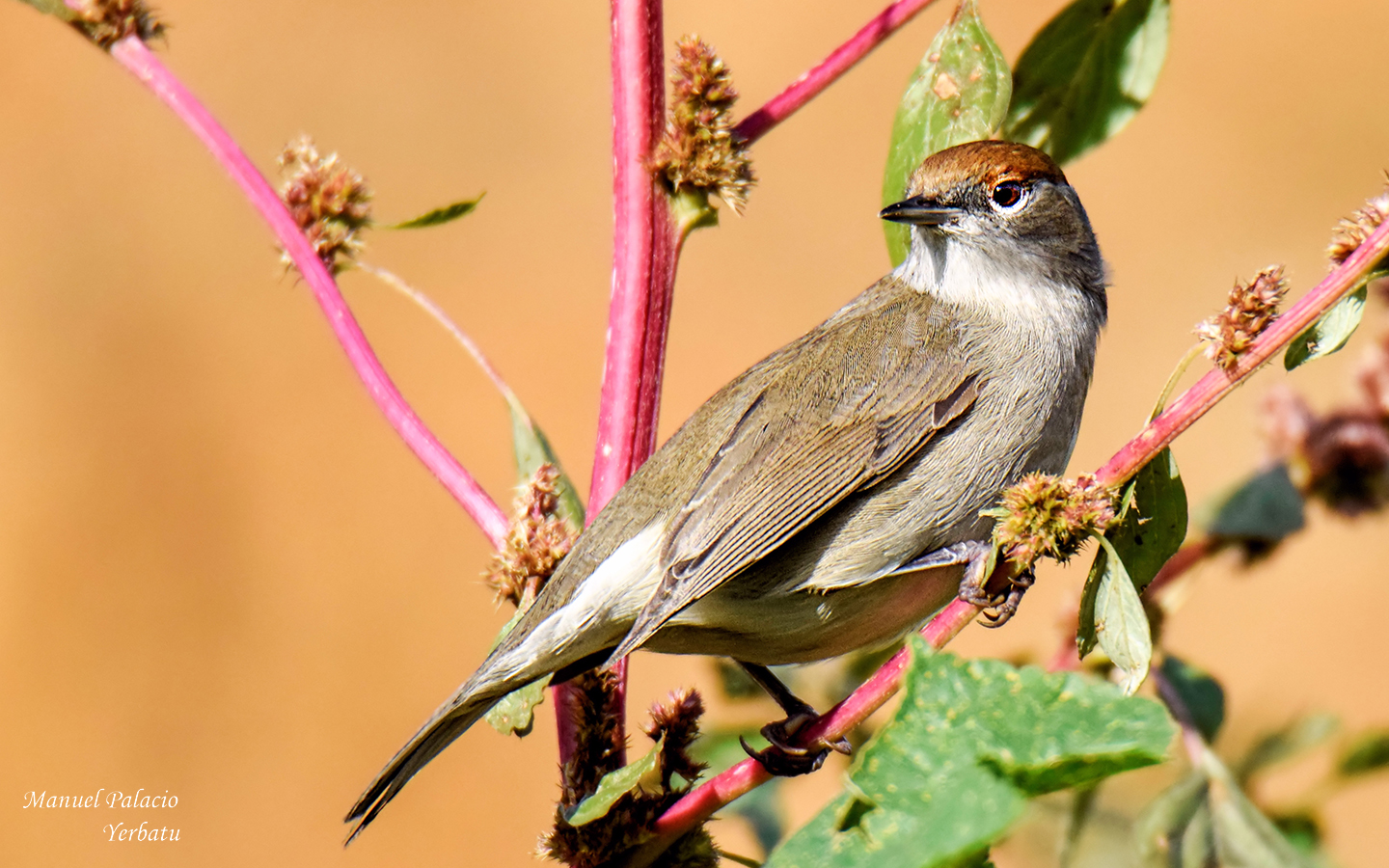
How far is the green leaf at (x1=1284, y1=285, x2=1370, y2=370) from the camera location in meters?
1.85

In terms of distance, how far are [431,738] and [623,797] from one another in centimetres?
65

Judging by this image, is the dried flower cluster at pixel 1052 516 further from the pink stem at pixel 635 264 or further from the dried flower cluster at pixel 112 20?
the dried flower cluster at pixel 112 20

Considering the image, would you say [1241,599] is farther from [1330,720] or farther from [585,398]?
[1330,720]

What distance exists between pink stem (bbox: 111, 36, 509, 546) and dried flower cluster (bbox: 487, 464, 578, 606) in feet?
0.12

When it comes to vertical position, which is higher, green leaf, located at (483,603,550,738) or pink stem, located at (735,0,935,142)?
pink stem, located at (735,0,935,142)

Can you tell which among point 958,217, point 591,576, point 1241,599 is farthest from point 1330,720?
point 1241,599

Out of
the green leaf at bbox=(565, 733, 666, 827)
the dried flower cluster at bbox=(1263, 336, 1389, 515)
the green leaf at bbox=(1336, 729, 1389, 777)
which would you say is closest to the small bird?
the green leaf at bbox=(565, 733, 666, 827)

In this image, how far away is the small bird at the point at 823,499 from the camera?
256cm

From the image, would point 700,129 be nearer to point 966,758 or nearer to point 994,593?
point 994,593

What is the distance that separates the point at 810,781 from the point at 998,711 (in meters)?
5.44

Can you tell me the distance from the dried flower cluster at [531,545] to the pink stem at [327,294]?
0.12ft

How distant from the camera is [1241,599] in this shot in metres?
8.19

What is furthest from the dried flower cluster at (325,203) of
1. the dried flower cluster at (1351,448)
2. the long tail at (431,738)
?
the dried flower cluster at (1351,448)

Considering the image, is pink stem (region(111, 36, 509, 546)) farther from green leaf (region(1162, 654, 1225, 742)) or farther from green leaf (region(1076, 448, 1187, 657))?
green leaf (region(1162, 654, 1225, 742))
